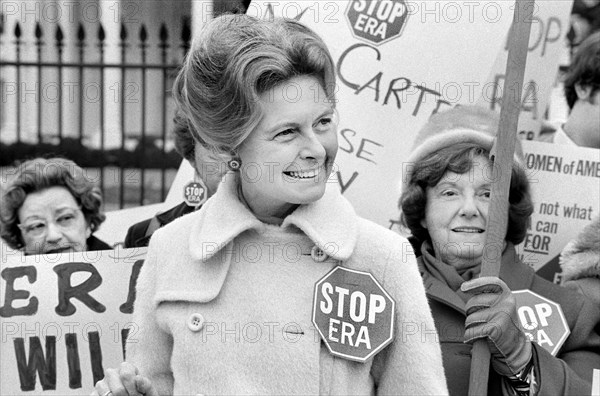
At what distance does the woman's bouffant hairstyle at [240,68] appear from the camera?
233cm

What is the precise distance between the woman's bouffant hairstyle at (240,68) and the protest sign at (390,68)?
1238mm

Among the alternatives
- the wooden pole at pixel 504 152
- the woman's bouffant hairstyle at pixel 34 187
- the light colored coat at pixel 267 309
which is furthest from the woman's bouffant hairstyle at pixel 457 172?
the woman's bouffant hairstyle at pixel 34 187

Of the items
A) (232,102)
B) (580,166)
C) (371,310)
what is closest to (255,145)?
(232,102)

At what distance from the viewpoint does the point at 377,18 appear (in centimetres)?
367

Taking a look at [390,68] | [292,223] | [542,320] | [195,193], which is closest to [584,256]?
[542,320]

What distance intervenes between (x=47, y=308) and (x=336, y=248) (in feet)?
4.44

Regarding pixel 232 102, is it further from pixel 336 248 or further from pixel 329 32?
pixel 329 32

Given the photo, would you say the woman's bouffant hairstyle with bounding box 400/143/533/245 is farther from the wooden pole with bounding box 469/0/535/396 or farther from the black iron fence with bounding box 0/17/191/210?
the black iron fence with bounding box 0/17/191/210

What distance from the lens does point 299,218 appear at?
2.39 m

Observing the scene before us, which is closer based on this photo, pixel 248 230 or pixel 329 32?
pixel 248 230

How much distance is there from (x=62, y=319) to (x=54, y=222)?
14.8 inches

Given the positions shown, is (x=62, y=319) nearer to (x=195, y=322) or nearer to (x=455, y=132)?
(x=195, y=322)

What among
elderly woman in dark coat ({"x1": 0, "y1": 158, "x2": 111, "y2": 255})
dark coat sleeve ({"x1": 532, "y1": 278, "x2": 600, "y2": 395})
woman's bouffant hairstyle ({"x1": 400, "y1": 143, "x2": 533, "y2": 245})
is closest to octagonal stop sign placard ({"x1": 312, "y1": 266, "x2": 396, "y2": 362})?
dark coat sleeve ({"x1": 532, "y1": 278, "x2": 600, "y2": 395})

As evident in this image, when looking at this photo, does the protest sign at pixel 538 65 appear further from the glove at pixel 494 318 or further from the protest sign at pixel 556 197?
the glove at pixel 494 318
